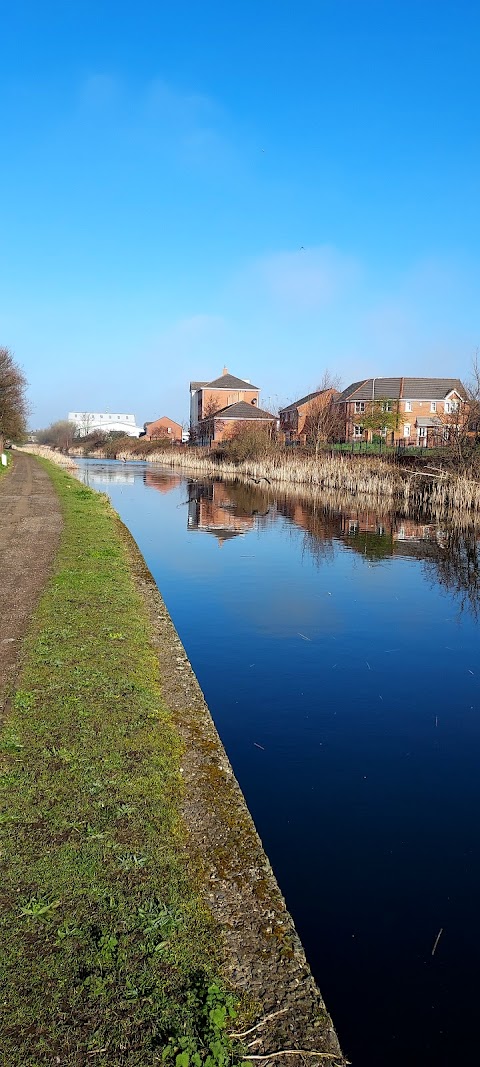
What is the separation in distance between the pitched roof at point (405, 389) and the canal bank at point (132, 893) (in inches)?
2598

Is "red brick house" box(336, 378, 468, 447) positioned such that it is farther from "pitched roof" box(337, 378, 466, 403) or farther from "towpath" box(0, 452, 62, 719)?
"towpath" box(0, 452, 62, 719)

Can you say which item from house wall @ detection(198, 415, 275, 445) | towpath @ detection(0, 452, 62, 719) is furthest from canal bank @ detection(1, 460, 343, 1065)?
house wall @ detection(198, 415, 275, 445)

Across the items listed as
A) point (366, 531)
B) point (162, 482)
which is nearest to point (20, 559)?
point (366, 531)

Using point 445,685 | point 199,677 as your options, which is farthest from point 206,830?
point 445,685

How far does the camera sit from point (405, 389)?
69.3 metres

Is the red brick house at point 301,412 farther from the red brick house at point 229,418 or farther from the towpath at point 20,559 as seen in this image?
the towpath at point 20,559

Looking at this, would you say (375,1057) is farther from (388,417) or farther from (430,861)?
(388,417)

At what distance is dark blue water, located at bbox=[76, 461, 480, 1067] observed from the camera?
3498mm

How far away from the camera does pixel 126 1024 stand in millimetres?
2588

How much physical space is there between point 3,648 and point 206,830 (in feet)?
11.7

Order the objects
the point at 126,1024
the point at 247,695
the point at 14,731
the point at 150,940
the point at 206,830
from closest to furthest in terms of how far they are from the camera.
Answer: the point at 126,1024 < the point at 150,940 < the point at 206,830 < the point at 14,731 < the point at 247,695

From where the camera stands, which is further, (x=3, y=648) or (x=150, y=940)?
(x=3, y=648)

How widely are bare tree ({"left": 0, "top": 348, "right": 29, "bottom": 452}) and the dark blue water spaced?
3489cm

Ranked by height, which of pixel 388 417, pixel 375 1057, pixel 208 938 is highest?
pixel 388 417
